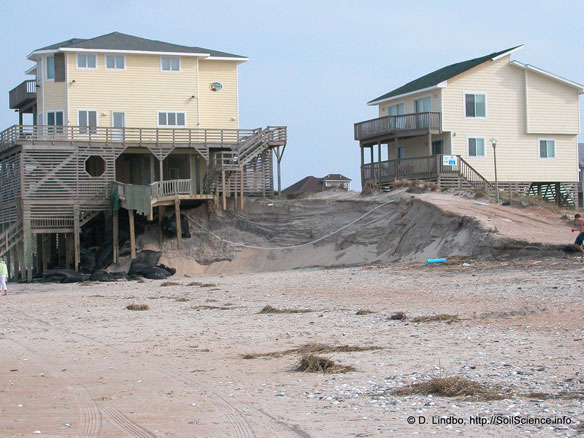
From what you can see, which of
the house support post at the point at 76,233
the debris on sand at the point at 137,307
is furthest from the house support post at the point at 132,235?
the debris on sand at the point at 137,307

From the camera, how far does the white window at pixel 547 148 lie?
42750 mm

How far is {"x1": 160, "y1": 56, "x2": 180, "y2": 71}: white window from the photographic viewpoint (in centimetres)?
4597

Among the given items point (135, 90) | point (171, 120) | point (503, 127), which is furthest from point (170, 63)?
point (503, 127)

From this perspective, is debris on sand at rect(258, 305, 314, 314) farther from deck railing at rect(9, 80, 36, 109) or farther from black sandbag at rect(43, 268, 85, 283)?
deck railing at rect(9, 80, 36, 109)

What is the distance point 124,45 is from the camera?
151 feet

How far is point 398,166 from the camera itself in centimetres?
4178

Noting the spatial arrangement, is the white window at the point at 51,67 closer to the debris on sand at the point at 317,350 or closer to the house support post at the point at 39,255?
the house support post at the point at 39,255

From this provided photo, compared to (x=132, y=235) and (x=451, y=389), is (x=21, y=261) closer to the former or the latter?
(x=132, y=235)

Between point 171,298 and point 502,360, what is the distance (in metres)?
15.2

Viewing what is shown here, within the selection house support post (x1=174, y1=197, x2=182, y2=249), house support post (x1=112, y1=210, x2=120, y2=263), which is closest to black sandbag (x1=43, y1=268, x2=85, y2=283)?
house support post (x1=112, y1=210, x2=120, y2=263)

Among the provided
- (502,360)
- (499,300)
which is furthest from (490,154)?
(502,360)

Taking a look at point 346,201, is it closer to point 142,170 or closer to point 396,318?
point 142,170

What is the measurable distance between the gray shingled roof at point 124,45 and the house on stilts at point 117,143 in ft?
0.20

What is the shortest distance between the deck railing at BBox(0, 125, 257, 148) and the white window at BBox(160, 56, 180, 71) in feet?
14.8
